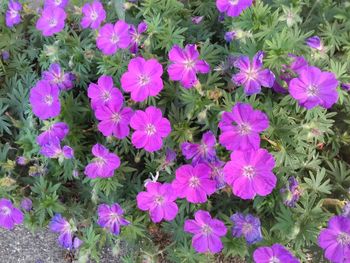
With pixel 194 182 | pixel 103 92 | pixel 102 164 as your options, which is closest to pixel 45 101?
pixel 103 92

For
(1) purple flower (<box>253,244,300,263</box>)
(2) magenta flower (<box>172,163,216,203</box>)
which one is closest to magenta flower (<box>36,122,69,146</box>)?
(2) magenta flower (<box>172,163,216,203</box>)

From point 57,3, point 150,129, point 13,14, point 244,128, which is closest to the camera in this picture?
point 244,128

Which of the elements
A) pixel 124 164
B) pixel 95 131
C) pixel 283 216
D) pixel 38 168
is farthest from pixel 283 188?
pixel 38 168

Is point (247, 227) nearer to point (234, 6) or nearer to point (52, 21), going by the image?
point (234, 6)

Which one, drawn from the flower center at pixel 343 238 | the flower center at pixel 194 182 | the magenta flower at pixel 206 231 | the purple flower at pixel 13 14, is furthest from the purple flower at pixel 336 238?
the purple flower at pixel 13 14

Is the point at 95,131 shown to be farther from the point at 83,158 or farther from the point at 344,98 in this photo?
the point at 344,98

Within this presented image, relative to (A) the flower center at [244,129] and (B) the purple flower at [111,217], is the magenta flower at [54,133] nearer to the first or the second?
(B) the purple flower at [111,217]

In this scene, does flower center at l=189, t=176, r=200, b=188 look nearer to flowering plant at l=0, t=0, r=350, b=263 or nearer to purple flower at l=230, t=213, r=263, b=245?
flowering plant at l=0, t=0, r=350, b=263
